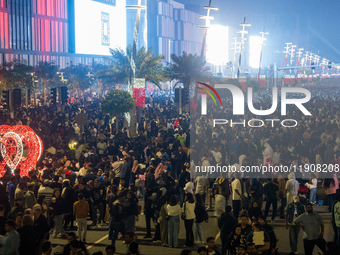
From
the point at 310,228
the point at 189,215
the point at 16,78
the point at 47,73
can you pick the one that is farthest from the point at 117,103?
the point at 47,73

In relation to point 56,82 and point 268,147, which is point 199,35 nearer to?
point 56,82

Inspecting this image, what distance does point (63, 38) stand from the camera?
341 feet

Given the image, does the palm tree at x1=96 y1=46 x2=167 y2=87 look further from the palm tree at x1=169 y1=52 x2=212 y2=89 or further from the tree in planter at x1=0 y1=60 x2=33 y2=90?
the tree in planter at x1=0 y1=60 x2=33 y2=90

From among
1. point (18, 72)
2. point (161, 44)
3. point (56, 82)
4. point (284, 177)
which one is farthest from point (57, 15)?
point (284, 177)

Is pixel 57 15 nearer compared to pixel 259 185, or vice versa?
pixel 259 185

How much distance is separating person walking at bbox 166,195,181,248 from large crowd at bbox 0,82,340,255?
0.07 feet

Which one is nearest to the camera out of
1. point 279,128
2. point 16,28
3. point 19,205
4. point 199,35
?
point 19,205

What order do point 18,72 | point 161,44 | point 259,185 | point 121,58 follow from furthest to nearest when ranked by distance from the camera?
1. point 161,44
2. point 18,72
3. point 121,58
4. point 259,185

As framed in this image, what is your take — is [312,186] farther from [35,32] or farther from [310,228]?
[35,32]

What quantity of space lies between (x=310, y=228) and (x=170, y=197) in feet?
9.70

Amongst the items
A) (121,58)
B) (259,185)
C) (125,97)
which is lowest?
(259,185)

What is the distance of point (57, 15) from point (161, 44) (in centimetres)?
6210

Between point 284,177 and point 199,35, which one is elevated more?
point 199,35

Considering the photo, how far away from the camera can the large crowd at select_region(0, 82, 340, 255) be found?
8367 millimetres
